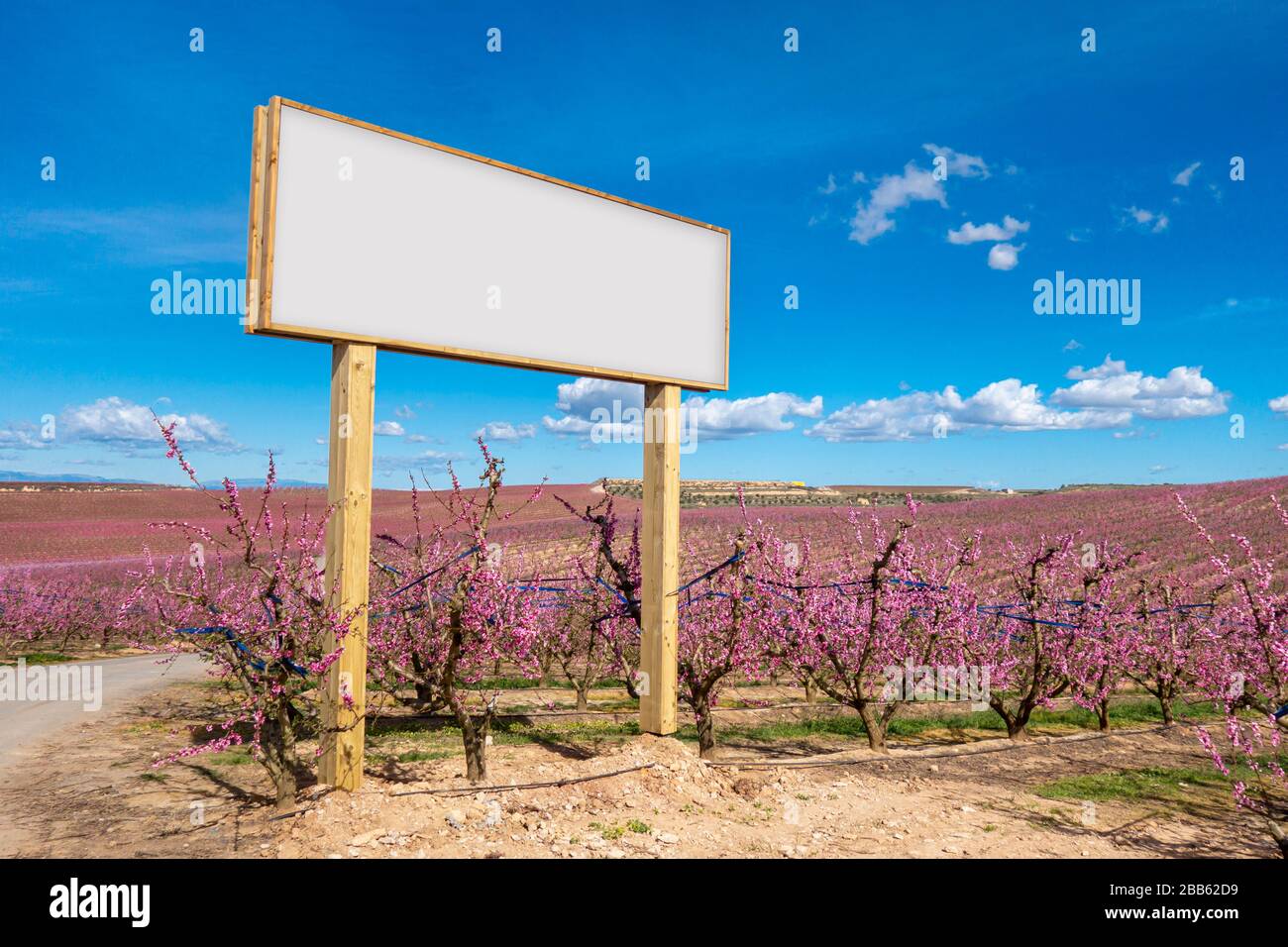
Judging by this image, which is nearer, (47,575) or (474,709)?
(474,709)

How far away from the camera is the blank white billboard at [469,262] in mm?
6500

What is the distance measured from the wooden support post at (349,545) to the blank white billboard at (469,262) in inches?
17.1

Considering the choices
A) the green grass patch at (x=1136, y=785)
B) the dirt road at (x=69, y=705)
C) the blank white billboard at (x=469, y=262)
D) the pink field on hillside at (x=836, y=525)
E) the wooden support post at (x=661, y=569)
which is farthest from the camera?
the pink field on hillside at (x=836, y=525)

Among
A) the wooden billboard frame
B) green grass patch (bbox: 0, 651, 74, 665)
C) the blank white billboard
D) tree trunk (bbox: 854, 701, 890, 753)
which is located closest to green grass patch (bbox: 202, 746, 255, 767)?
the wooden billboard frame

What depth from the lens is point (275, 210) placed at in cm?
638

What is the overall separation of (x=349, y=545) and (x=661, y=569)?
12.1 feet

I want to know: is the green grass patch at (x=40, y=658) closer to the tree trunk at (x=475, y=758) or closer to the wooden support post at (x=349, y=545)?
the tree trunk at (x=475, y=758)

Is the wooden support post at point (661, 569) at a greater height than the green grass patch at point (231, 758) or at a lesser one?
greater

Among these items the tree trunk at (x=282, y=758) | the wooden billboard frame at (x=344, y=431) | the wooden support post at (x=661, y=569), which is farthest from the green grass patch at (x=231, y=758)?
the wooden support post at (x=661, y=569)

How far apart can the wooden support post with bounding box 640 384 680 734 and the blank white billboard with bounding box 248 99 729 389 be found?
69 cm
